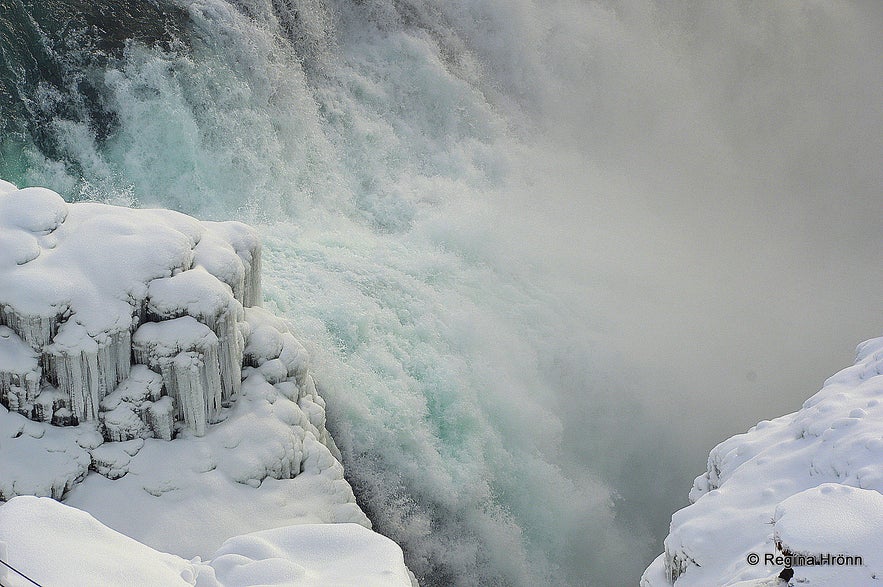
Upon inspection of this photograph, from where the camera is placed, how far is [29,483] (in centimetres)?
621

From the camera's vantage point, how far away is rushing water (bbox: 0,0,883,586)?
10.8m

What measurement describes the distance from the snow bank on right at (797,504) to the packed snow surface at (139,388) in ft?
8.94

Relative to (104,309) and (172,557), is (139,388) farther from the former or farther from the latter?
(172,557)

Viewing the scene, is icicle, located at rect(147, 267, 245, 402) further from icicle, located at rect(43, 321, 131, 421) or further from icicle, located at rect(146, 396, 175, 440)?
icicle, located at rect(146, 396, 175, 440)

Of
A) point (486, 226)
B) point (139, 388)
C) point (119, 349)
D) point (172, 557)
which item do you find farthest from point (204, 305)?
point (486, 226)

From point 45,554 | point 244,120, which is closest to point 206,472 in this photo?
point 45,554

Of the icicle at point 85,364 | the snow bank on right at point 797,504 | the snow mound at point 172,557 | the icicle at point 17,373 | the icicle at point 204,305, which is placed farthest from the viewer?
the icicle at point 204,305

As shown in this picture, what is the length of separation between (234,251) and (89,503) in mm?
2679

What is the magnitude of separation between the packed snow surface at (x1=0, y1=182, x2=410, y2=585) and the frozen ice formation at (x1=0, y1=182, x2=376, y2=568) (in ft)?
0.04

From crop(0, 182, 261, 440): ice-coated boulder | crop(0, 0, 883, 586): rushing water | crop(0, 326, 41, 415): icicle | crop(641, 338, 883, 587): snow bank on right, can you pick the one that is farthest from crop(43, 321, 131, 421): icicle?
crop(641, 338, 883, 587): snow bank on right

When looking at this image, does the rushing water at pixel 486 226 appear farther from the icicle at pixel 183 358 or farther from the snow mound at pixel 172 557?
the snow mound at pixel 172 557

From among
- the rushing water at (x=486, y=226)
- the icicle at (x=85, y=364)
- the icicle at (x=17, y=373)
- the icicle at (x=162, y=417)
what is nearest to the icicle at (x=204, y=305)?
the icicle at (x=85, y=364)

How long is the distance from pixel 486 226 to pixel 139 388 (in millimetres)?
8801

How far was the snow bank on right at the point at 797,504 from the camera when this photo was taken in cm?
381
